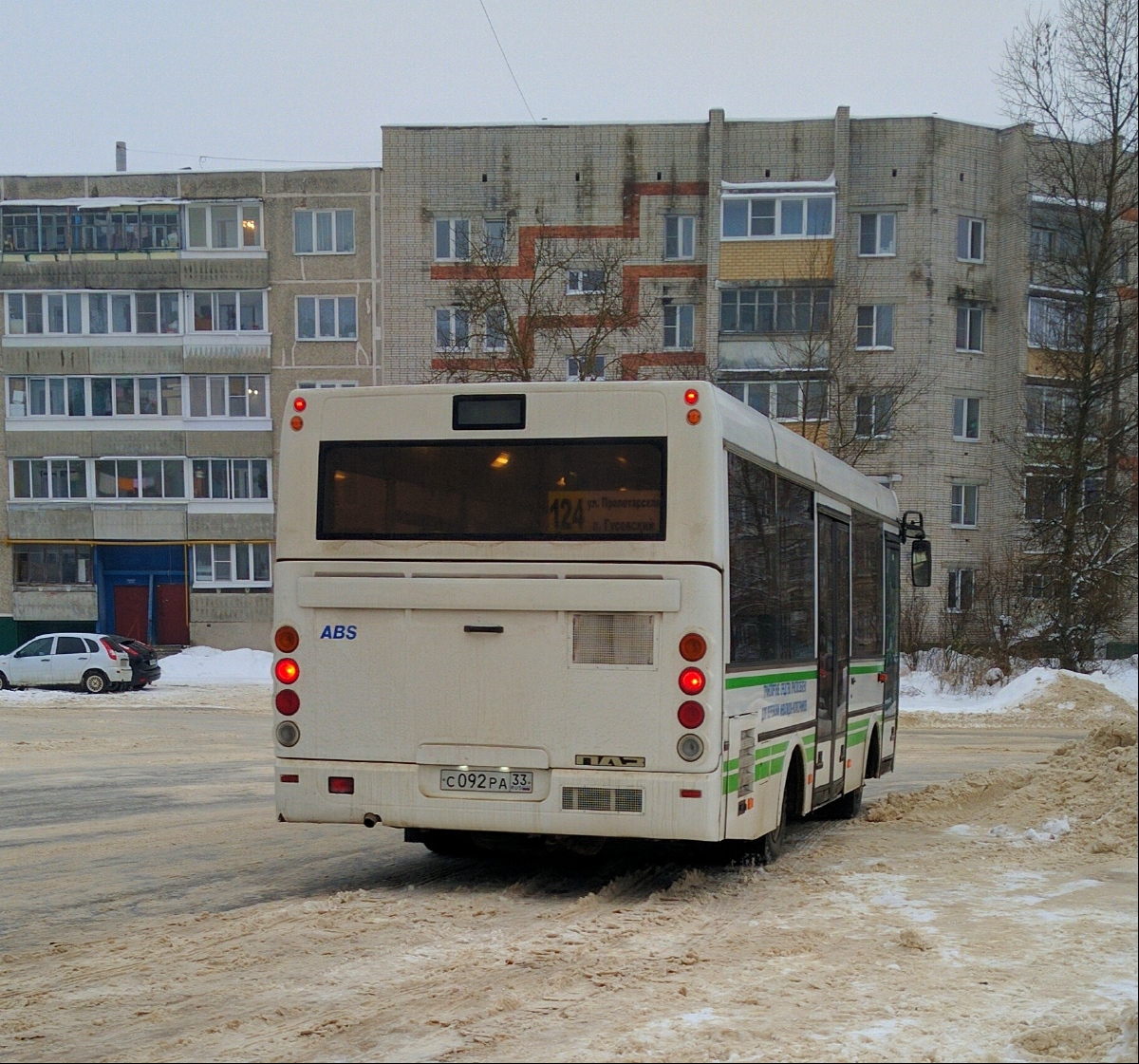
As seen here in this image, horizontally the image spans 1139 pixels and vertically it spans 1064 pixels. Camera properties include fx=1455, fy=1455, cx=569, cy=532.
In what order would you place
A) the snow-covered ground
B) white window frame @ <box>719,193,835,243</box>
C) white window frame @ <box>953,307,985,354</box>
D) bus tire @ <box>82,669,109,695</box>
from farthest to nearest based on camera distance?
1. white window frame @ <box>953,307,985,354</box>
2. white window frame @ <box>719,193,835,243</box>
3. bus tire @ <box>82,669,109,695</box>
4. the snow-covered ground

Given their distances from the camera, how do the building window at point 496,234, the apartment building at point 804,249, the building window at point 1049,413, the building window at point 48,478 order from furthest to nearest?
the building window at point 48,478 < the building window at point 496,234 < the apartment building at point 804,249 < the building window at point 1049,413

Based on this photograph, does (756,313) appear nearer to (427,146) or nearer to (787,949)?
(427,146)

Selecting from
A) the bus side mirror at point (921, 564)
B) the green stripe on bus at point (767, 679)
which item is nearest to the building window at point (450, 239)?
the bus side mirror at point (921, 564)

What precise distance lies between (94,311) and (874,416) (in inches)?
1128

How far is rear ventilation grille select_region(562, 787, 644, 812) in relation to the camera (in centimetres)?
869

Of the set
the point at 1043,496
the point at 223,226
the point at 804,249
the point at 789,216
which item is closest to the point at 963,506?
the point at 804,249

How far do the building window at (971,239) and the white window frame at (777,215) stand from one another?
15.7 ft

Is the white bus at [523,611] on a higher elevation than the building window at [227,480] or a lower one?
lower

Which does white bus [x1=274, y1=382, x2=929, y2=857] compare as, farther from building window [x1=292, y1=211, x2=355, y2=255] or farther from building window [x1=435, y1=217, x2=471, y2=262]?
building window [x1=292, y1=211, x2=355, y2=255]

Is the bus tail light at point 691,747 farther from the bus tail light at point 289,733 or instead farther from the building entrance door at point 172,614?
the building entrance door at point 172,614

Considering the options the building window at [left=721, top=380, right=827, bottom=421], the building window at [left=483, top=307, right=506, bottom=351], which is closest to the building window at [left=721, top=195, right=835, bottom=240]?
the building window at [left=721, top=380, right=827, bottom=421]

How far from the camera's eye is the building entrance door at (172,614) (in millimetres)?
53906

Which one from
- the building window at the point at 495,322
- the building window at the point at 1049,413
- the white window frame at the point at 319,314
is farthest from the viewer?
the white window frame at the point at 319,314

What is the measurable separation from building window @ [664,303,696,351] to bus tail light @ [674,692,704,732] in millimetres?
44507
